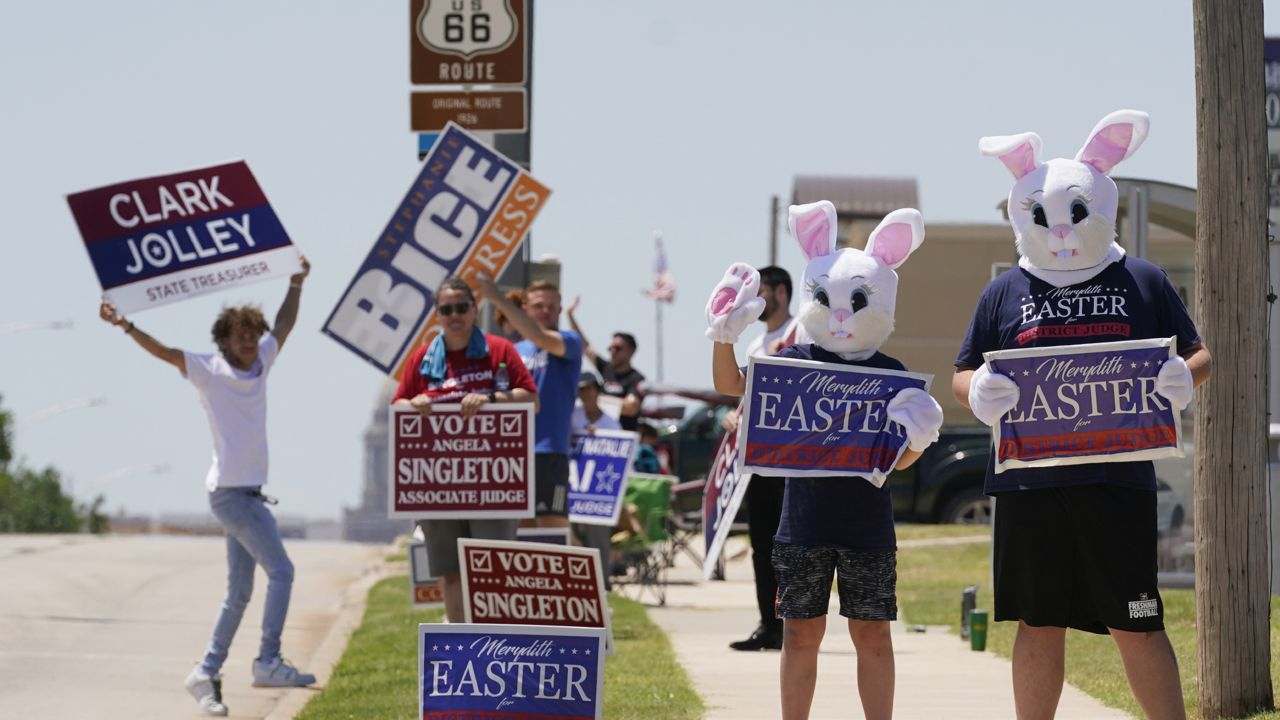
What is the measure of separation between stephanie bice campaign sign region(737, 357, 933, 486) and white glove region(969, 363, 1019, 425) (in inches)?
16.7

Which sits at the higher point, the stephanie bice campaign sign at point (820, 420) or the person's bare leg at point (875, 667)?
the stephanie bice campaign sign at point (820, 420)

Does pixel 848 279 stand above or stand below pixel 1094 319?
above

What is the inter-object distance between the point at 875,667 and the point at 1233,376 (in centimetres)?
186

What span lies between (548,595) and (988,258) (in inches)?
722

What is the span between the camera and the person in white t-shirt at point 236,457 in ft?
30.4

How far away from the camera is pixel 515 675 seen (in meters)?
6.41

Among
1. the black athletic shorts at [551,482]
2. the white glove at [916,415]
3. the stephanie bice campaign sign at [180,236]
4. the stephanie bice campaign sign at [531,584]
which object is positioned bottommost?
the stephanie bice campaign sign at [531,584]

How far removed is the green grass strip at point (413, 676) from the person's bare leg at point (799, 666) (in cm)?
150

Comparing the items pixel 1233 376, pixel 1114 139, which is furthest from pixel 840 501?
pixel 1233 376

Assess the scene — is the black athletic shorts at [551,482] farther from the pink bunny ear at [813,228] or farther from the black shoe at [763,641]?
the pink bunny ear at [813,228]

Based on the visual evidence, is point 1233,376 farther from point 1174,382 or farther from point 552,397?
point 552,397

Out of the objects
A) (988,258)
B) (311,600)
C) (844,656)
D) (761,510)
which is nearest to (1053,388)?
(761,510)

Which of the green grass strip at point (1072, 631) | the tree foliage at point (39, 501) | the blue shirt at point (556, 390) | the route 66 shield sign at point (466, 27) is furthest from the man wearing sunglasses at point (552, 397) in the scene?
the tree foliage at point (39, 501)

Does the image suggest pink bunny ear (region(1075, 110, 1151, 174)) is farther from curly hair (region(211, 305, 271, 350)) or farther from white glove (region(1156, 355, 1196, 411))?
curly hair (region(211, 305, 271, 350))
